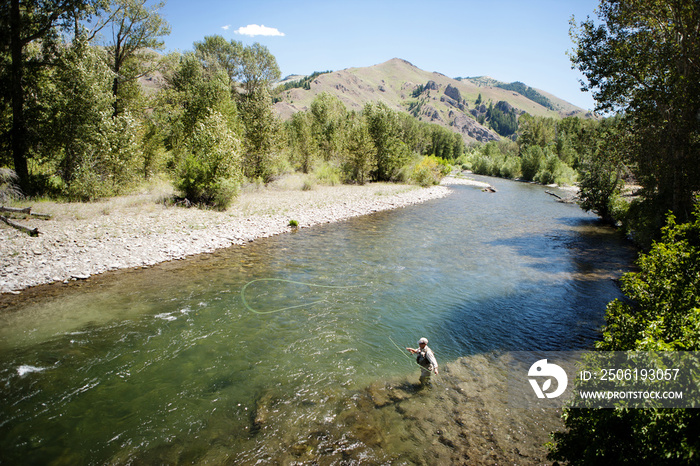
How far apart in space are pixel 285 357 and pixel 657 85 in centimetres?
2399

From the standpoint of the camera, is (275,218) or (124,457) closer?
(124,457)

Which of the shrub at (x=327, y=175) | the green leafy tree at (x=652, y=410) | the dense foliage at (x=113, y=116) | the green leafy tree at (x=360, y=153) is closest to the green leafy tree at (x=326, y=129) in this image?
the green leafy tree at (x=360, y=153)

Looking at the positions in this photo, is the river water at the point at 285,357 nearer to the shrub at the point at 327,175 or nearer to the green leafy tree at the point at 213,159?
the green leafy tree at the point at 213,159

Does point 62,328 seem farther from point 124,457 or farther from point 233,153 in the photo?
point 233,153

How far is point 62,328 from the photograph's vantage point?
10.5 metres

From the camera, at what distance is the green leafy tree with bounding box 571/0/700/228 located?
16453 millimetres

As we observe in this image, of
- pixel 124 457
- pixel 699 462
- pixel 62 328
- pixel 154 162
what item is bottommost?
pixel 124 457

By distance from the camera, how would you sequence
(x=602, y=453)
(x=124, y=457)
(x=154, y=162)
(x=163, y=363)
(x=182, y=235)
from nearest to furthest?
1. (x=602, y=453)
2. (x=124, y=457)
3. (x=163, y=363)
4. (x=182, y=235)
5. (x=154, y=162)

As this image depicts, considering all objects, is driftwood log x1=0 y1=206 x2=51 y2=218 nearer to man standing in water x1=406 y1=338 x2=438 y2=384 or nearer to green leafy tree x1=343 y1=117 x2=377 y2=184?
man standing in water x1=406 y1=338 x2=438 y2=384

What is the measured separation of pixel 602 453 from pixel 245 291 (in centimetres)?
1263

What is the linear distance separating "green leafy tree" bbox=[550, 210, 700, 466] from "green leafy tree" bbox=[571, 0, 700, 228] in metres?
16.0

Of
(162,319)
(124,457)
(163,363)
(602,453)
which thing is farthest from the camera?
(162,319)

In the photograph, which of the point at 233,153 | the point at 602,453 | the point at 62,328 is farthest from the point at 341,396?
the point at 233,153

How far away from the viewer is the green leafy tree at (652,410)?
3721mm
